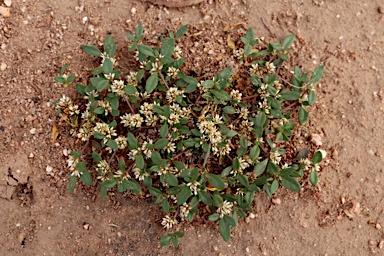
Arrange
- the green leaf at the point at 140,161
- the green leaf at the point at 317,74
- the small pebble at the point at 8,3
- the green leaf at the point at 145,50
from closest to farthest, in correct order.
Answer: the green leaf at the point at 140,161 < the green leaf at the point at 145,50 < the green leaf at the point at 317,74 < the small pebble at the point at 8,3

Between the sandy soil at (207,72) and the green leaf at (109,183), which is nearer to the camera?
the green leaf at (109,183)

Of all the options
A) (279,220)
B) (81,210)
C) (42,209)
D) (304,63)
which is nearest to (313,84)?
(304,63)

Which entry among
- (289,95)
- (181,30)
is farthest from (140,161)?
(289,95)

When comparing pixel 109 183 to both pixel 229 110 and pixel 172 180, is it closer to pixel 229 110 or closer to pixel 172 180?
pixel 172 180

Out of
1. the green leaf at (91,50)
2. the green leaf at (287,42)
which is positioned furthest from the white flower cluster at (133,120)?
the green leaf at (287,42)

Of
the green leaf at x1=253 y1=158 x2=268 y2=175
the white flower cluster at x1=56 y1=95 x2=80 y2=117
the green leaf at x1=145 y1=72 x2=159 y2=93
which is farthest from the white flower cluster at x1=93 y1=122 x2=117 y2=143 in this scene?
the green leaf at x1=253 y1=158 x2=268 y2=175

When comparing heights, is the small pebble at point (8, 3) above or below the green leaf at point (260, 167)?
above

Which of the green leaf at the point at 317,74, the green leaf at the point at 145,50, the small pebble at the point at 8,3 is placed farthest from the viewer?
the small pebble at the point at 8,3

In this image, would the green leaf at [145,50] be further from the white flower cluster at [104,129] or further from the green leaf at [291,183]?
the green leaf at [291,183]
